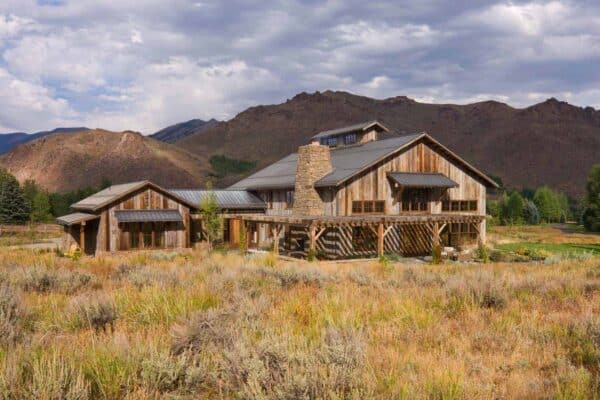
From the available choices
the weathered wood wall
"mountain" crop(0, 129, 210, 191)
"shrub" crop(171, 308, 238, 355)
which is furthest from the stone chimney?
"mountain" crop(0, 129, 210, 191)

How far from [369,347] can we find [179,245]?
89.1ft

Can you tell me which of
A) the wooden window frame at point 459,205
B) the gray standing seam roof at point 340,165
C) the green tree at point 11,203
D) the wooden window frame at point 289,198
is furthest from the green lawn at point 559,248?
the green tree at point 11,203

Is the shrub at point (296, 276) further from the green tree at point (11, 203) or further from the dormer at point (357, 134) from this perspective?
the green tree at point (11, 203)

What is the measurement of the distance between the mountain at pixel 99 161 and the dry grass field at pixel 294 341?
5361 inches

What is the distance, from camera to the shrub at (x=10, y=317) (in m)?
6.08

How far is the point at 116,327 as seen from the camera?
7.13m

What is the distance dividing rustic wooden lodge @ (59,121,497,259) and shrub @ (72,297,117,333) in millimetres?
18759

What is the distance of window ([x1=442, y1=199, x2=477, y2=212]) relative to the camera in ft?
109

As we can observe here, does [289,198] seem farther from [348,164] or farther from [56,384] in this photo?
[56,384]

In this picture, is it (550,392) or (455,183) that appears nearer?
(550,392)

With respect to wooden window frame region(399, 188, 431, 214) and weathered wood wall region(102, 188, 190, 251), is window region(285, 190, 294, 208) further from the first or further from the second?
wooden window frame region(399, 188, 431, 214)

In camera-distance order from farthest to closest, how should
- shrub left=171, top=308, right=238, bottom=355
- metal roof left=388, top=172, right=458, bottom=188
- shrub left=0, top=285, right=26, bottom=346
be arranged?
metal roof left=388, top=172, right=458, bottom=188
shrub left=0, top=285, right=26, bottom=346
shrub left=171, top=308, right=238, bottom=355

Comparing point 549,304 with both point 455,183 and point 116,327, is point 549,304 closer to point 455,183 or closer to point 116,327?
point 116,327

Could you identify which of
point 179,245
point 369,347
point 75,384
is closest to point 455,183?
point 179,245
